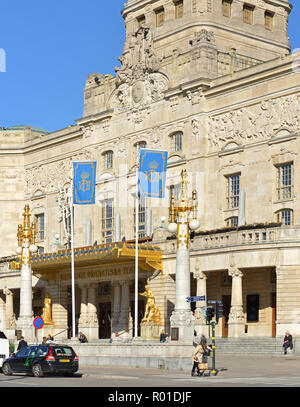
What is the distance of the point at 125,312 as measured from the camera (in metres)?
68.0

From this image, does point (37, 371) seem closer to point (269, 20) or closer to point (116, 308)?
point (116, 308)

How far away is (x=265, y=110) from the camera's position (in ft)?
209

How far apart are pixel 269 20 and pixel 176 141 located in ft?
58.0

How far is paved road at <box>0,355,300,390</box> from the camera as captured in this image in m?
32.2

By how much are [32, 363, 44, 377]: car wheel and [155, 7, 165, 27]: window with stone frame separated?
158ft

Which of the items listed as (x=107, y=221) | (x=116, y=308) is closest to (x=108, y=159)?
(x=107, y=221)

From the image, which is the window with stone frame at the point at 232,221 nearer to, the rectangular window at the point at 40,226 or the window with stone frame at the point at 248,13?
the window with stone frame at the point at 248,13

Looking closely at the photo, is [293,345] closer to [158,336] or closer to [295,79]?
[158,336]

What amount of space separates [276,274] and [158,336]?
28.9 feet

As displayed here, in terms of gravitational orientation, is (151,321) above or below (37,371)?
above

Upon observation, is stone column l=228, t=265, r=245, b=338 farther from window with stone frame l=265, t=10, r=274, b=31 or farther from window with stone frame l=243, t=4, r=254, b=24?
window with stone frame l=265, t=10, r=274, b=31

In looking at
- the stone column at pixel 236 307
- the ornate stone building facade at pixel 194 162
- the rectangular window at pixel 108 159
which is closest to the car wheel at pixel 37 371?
the ornate stone building facade at pixel 194 162
